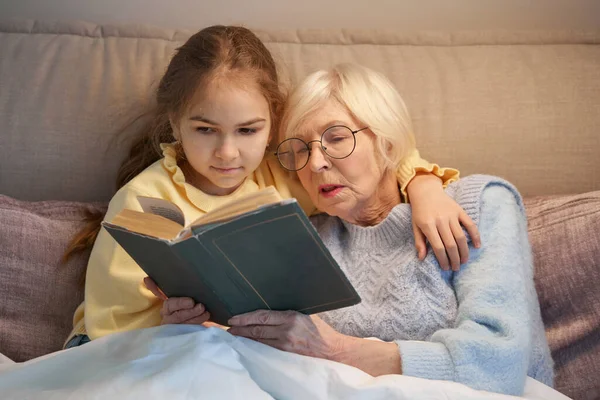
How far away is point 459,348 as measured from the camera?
1375 mm

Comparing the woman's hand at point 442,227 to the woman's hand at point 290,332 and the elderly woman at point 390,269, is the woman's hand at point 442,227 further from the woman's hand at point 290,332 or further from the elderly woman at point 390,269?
the woman's hand at point 290,332

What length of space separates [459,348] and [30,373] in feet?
2.65

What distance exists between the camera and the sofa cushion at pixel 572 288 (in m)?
1.65

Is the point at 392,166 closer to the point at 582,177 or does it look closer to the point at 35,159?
the point at 582,177

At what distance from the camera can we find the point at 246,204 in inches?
43.8

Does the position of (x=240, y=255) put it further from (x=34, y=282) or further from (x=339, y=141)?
(x=34, y=282)

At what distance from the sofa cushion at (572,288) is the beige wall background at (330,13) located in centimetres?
74

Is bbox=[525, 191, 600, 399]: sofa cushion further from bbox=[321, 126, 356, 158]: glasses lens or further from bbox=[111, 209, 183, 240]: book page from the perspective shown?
bbox=[111, 209, 183, 240]: book page

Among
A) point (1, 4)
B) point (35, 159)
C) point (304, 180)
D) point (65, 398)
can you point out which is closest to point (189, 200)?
point (304, 180)

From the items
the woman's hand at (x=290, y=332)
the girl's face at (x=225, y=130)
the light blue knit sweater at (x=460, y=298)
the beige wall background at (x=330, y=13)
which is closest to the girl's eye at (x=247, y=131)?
the girl's face at (x=225, y=130)

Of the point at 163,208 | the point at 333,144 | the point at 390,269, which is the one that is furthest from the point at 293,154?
the point at 163,208

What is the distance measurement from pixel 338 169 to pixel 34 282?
0.76 meters

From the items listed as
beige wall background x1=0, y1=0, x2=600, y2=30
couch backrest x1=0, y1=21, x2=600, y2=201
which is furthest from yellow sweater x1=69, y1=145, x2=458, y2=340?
beige wall background x1=0, y1=0, x2=600, y2=30

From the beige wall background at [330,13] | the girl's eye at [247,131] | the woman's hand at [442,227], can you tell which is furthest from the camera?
the beige wall background at [330,13]
